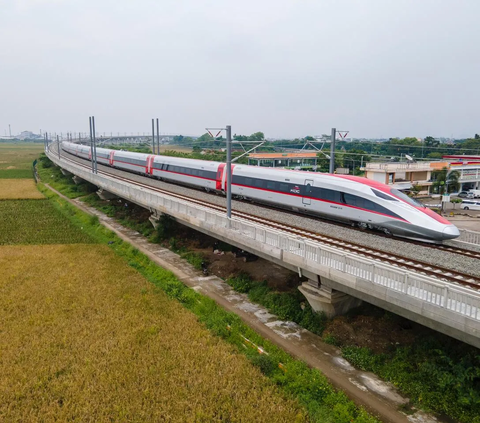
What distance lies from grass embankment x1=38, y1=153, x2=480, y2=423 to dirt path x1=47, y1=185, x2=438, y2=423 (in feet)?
1.16

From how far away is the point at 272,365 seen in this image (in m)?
12.7

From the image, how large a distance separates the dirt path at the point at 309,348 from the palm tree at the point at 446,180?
3910 cm

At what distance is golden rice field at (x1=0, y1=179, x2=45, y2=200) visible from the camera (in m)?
47.4

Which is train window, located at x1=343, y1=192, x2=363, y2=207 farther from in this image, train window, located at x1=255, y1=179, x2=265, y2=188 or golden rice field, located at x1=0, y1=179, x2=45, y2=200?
golden rice field, located at x1=0, y1=179, x2=45, y2=200

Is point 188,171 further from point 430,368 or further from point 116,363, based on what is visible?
point 430,368

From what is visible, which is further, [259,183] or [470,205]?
[470,205]

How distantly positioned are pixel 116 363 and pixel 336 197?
41.8ft

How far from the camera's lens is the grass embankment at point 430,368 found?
34.4 feet

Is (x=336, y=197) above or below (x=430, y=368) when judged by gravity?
above

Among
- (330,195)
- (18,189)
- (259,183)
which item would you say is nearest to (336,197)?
(330,195)

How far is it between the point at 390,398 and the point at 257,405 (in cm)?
382

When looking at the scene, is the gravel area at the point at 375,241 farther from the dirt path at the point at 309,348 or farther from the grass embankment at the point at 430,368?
the dirt path at the point at 309,348

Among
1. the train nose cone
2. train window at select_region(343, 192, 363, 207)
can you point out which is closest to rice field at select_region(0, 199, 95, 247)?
train window at select_region(343, 192, 363, 207)

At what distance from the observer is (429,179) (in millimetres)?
55312
